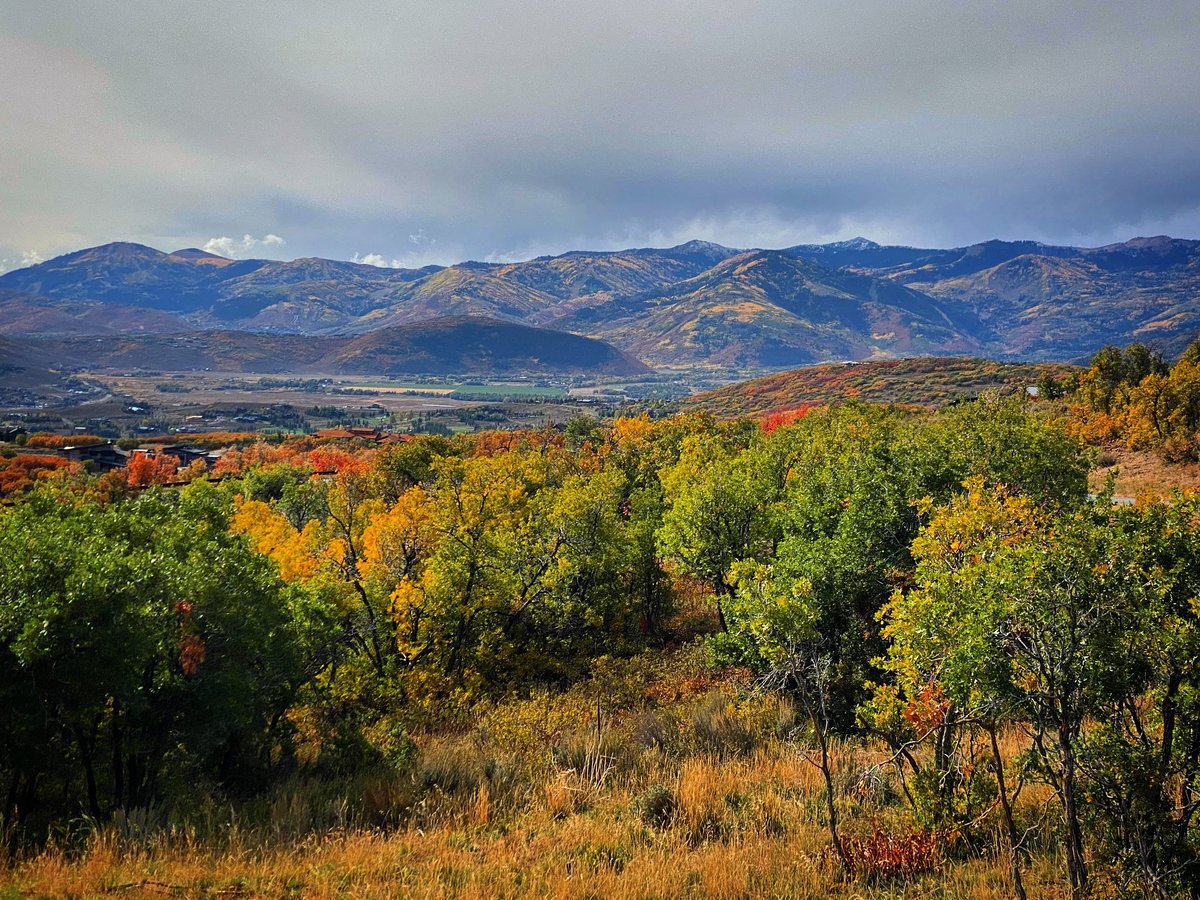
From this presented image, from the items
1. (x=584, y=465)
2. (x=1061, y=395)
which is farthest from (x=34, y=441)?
(x=1061, y=395)

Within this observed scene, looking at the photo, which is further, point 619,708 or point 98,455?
point 98,455

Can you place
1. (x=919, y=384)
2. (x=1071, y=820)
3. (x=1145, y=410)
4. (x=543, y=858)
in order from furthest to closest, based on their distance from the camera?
(x=919, y=384) < (x=1145, y=410) < (x=543, y=858) < (x=1071, y=820)

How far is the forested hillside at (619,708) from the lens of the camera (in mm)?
6977

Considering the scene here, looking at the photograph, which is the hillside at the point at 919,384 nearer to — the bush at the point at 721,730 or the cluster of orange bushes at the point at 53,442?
the bush at the point at 721,730

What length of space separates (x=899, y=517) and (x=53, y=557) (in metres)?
19.6

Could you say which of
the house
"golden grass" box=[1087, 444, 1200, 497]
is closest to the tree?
"golden grass" box=[1087, 444, 1200, 497]

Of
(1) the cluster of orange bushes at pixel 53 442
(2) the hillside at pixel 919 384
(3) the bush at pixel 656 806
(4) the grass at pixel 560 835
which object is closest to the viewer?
(4) the grass at pixel 560 835

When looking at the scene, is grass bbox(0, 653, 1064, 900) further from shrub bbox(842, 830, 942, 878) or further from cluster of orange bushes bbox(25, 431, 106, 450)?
cluster of orange bushes bbox(25, 431, 106, 450)

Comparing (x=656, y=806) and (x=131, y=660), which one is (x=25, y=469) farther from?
(x=656, y=806)

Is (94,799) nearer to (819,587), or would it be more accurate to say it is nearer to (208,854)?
(208,854)

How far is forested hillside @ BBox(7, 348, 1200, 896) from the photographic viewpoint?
698 centimetres

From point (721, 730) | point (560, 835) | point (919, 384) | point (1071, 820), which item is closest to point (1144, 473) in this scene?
point (721, 730)

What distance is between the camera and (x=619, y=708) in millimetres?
18219

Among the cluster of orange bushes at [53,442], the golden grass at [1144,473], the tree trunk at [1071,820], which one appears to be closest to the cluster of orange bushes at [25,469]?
the cluster of orange bushes at [53,442]
